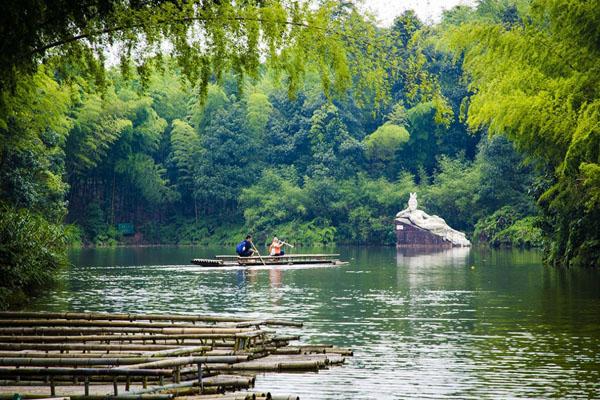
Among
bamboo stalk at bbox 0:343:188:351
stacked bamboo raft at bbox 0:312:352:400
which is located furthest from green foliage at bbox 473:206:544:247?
Result: bamboo stalk at bbox 0:343:188:351

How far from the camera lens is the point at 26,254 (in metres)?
24.2

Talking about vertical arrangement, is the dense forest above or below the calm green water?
above

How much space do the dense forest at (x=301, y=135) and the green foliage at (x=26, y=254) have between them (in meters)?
0.08

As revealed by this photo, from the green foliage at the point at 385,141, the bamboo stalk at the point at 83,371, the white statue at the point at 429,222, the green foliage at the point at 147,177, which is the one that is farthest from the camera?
the green foliage at the point at 385,141

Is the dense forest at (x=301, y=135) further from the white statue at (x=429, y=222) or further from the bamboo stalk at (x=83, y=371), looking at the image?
→ the bamboo stalk at (x=83, y=371)

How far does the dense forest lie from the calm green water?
2.62 meters

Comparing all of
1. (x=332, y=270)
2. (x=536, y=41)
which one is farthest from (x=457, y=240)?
(x=536, y=41)

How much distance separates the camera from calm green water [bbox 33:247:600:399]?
13.7 meters

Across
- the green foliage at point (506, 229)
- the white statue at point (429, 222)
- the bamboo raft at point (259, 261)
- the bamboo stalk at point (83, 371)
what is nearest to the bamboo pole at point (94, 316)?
the bamboo stalk at point (83, 371)

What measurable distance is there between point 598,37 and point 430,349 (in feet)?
34.6

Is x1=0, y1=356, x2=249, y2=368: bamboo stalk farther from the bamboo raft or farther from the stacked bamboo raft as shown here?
the bamboo raft

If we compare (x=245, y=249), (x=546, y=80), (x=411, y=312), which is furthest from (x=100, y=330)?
(x=245, y=249)

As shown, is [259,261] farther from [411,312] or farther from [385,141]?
[385,141]

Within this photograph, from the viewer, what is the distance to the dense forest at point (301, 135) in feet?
51.2
